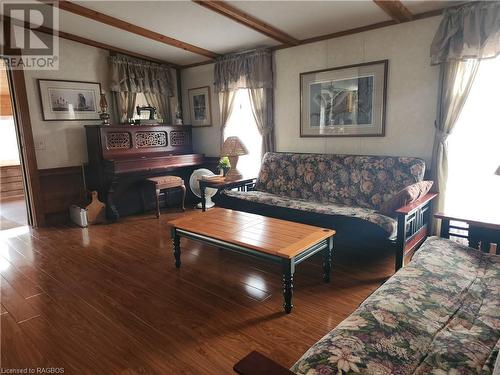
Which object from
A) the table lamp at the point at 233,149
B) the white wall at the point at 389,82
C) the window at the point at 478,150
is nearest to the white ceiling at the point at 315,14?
the white wall at the point at 389,82

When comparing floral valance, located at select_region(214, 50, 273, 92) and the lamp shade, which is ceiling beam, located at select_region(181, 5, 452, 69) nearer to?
floral valance, located at select_region(214, 50, 273, 92)

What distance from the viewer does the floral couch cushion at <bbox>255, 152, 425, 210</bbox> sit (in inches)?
119

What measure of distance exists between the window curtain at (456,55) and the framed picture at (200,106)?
10.2 ft

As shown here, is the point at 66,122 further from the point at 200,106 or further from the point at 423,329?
the point at 423,329

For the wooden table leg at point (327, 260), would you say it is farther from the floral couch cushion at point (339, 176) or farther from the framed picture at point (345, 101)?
the framed picture at point (345, 101)

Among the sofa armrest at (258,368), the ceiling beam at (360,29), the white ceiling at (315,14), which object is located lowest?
the sofa armrest at (258,368)

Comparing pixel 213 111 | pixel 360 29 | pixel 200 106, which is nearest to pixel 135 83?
pixel 200 106

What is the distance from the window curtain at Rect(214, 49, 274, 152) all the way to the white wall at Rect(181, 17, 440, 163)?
13cm

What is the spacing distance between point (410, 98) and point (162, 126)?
327 cm

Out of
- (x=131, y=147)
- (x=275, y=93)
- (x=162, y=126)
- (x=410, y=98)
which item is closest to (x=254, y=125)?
(x=275, y=93)

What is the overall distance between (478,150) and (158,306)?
2.99m

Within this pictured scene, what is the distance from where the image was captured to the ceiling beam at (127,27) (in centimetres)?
315

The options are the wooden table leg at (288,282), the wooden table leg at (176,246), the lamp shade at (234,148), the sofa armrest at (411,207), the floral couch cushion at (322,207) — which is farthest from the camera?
the lamp shade at (234,148)

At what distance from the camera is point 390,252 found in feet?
9.48
